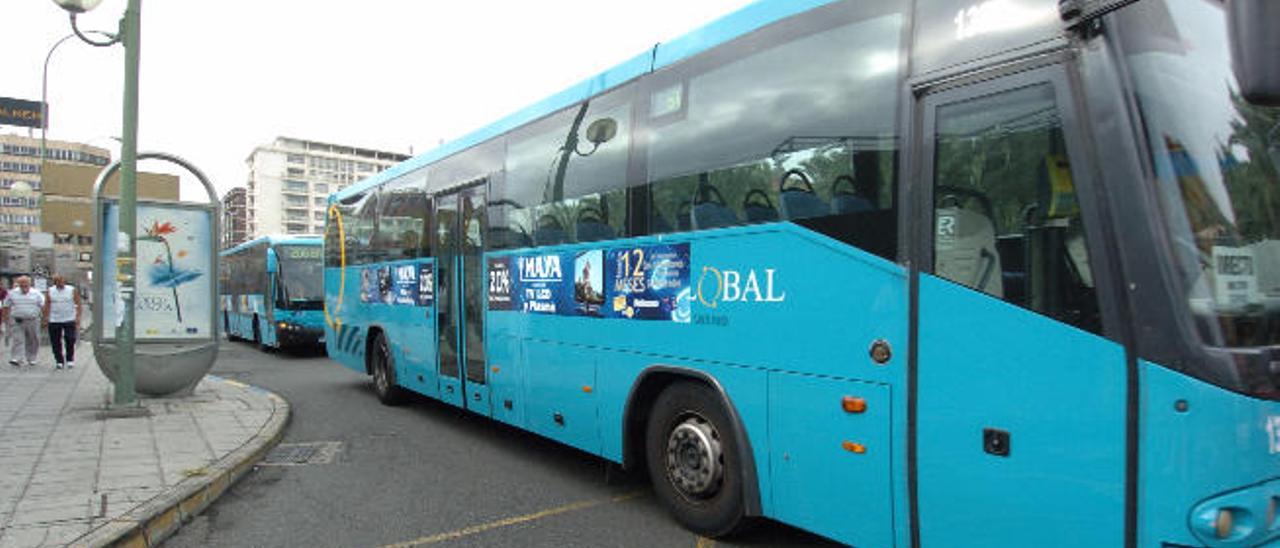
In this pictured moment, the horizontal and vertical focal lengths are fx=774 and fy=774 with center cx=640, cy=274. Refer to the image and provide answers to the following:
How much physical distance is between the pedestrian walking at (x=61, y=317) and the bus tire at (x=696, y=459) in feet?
41.8

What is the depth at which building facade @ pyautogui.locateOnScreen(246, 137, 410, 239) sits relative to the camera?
4786 inches

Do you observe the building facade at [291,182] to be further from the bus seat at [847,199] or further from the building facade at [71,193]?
the bus seat at [847,199]

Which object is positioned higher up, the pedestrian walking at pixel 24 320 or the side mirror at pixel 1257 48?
the side mirror at pixel 1257 48

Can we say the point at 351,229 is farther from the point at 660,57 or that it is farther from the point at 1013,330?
the point at 1013,330

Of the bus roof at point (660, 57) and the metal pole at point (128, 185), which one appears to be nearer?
the bus roof at point (660, 57)

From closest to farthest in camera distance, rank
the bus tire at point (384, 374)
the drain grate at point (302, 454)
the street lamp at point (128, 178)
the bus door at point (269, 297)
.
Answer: the drain grate at point (302, 454) < the street lamp at point (128, 178) < the bus tire at point (384, 374) < the bus door at point (269, 297)

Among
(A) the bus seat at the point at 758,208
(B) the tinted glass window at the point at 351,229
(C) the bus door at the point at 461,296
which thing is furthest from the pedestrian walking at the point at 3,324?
(A) the bus seat at the point at 758,208

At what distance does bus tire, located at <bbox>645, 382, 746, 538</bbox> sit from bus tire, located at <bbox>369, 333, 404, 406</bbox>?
5.80 meters

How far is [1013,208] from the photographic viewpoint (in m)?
3.06

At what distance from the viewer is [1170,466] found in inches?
102

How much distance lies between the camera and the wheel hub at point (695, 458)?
4.55m

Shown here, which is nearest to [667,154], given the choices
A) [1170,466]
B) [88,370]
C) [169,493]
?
[1170,466]

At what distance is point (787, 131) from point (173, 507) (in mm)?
A: 4523

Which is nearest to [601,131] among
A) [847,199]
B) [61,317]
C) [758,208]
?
[758,208]
